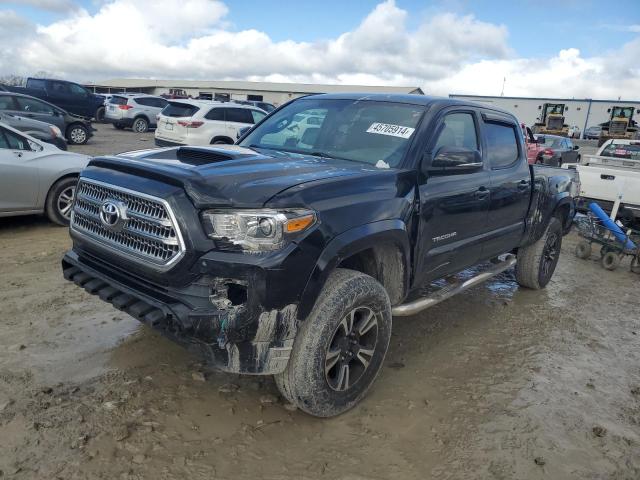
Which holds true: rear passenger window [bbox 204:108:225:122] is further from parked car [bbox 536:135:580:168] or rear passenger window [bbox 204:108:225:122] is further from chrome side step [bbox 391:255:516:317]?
parked car [bbox 536:135:580:168]

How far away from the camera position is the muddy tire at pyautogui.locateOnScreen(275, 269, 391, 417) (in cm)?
283

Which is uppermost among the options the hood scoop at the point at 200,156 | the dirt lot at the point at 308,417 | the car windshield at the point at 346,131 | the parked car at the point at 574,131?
the car windshield at the point at 346,131

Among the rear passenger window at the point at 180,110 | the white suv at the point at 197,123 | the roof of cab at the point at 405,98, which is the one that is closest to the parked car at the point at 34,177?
the roof of cab at the point at 405,98

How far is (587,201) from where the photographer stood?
9109 mm

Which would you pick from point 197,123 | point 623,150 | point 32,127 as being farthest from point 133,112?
point 623,150

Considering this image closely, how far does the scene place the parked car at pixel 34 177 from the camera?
6.48 metres

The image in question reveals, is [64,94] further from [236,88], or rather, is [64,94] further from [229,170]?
[236,88]

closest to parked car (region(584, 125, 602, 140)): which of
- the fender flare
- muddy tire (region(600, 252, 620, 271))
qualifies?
muddy tire (region(600, 252, 620, 271))

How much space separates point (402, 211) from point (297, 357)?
119 cm

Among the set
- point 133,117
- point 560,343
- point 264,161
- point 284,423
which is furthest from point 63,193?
point 133,117

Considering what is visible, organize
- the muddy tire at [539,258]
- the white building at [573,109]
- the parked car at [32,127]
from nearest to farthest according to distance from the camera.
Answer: the muddy tire at [539,258] < the parked car at [32,127] < the white building at [573,109]

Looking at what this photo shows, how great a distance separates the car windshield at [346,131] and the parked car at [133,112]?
21.4 m

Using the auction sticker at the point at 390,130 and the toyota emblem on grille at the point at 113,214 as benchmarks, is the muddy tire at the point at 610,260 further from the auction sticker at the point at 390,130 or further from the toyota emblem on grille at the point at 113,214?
the toyota emblem on grille at the point at 113,214

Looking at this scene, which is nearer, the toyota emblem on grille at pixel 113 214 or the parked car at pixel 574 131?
the toyota emblem on grille at pixel 113 214
